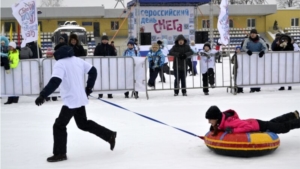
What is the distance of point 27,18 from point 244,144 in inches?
334

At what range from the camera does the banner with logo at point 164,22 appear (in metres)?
25.3

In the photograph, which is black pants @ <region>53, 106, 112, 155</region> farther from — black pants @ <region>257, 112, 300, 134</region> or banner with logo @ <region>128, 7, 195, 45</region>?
banner with logo @ <region>128, 7, 195, 45</region>

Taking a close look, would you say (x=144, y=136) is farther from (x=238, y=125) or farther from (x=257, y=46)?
(x=257, y=46)

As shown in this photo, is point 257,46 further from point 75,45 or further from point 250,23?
point 250,23

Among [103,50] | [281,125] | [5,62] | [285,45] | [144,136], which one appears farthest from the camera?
[285,45]

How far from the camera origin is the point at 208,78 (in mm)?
12719

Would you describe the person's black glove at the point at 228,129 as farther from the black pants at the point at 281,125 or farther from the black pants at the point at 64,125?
the black pants at the point at 64,125

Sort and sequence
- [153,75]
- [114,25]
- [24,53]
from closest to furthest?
[24,53], [153,75], [114,25]

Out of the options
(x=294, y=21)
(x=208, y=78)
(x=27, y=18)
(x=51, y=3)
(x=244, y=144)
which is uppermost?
(x=51, y=3)

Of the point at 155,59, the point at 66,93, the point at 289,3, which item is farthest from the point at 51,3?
the point at 66,93

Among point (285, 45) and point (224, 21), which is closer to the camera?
point (285, 45)

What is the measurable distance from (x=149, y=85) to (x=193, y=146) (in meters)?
7.05

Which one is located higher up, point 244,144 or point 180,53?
point 180,53

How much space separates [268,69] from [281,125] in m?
6.54
